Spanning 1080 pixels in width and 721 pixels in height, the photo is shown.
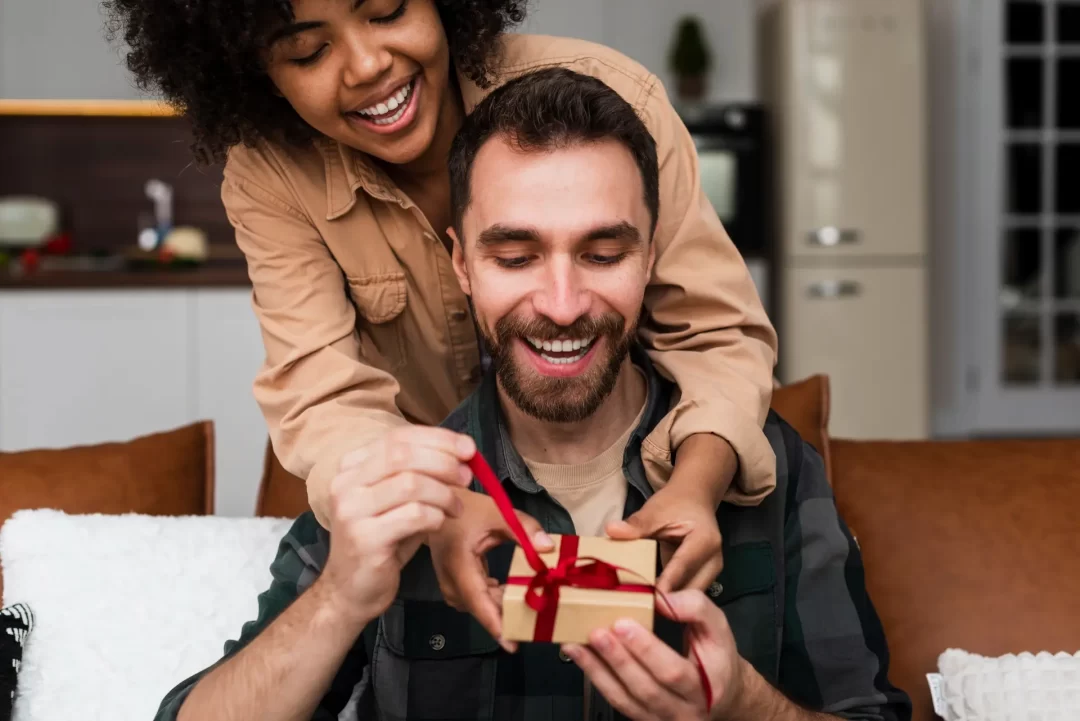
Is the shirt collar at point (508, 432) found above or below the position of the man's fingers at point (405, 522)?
above

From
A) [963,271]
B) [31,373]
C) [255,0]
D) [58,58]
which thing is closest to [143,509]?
[255,0]

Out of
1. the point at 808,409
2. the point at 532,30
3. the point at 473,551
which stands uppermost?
the point at 532,30

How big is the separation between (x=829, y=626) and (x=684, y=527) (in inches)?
14.5

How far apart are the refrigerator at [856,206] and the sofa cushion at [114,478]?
320 centimetres

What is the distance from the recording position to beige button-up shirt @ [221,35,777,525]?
1.31 meters

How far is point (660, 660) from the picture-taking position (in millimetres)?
937

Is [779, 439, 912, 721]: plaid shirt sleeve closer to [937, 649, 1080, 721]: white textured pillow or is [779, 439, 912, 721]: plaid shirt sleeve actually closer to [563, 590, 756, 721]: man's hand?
[937, 649, 1080, 721]: white textured pillow

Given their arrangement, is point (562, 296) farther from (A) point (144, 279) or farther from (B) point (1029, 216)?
A: (B) point (1029, 216)

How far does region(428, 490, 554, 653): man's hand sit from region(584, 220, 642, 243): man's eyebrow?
0.34 m

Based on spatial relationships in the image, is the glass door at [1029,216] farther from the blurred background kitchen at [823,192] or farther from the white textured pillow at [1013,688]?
the white textured pillow at [1013,688]

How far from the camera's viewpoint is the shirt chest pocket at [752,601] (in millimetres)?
1328

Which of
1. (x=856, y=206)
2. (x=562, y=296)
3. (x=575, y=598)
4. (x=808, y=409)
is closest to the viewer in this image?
(x=575, y=598)

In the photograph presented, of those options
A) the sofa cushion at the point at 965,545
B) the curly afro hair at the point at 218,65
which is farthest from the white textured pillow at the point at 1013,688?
the curly afro hair at the point at 218,65

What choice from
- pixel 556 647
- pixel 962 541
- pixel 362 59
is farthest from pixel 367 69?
pixel 962 541
